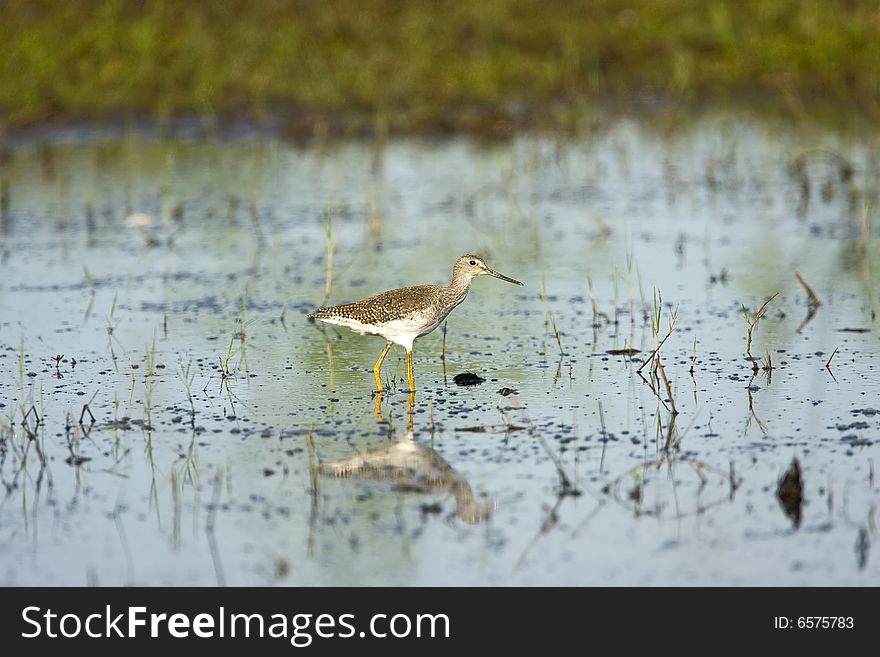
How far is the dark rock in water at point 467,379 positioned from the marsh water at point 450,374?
6 cm

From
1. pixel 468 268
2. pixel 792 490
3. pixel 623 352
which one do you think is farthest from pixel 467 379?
pixel 792 490

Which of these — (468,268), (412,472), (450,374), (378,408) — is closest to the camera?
(412,472)

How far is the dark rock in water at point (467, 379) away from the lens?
8.81m

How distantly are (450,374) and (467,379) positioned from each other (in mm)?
223

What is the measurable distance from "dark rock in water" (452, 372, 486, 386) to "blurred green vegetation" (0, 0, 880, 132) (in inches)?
352

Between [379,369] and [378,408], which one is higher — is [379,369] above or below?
above

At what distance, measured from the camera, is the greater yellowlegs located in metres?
8.86

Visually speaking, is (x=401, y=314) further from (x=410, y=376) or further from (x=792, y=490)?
(x=792, y=490)

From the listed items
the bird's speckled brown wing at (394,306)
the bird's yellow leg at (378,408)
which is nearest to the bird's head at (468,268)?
the bird's speckled brown wing at (394,306)

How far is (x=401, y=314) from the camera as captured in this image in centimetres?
885

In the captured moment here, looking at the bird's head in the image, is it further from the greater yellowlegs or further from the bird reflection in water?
the bird reflection in water

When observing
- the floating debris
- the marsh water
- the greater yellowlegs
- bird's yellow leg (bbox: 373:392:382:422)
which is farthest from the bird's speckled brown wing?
the floating debris

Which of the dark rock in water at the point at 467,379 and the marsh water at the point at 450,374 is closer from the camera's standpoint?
the marsh water at the point at 450,374

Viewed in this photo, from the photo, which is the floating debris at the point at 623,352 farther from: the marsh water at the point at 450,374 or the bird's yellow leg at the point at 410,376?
the bird's yellow leg at the point at 410,376
